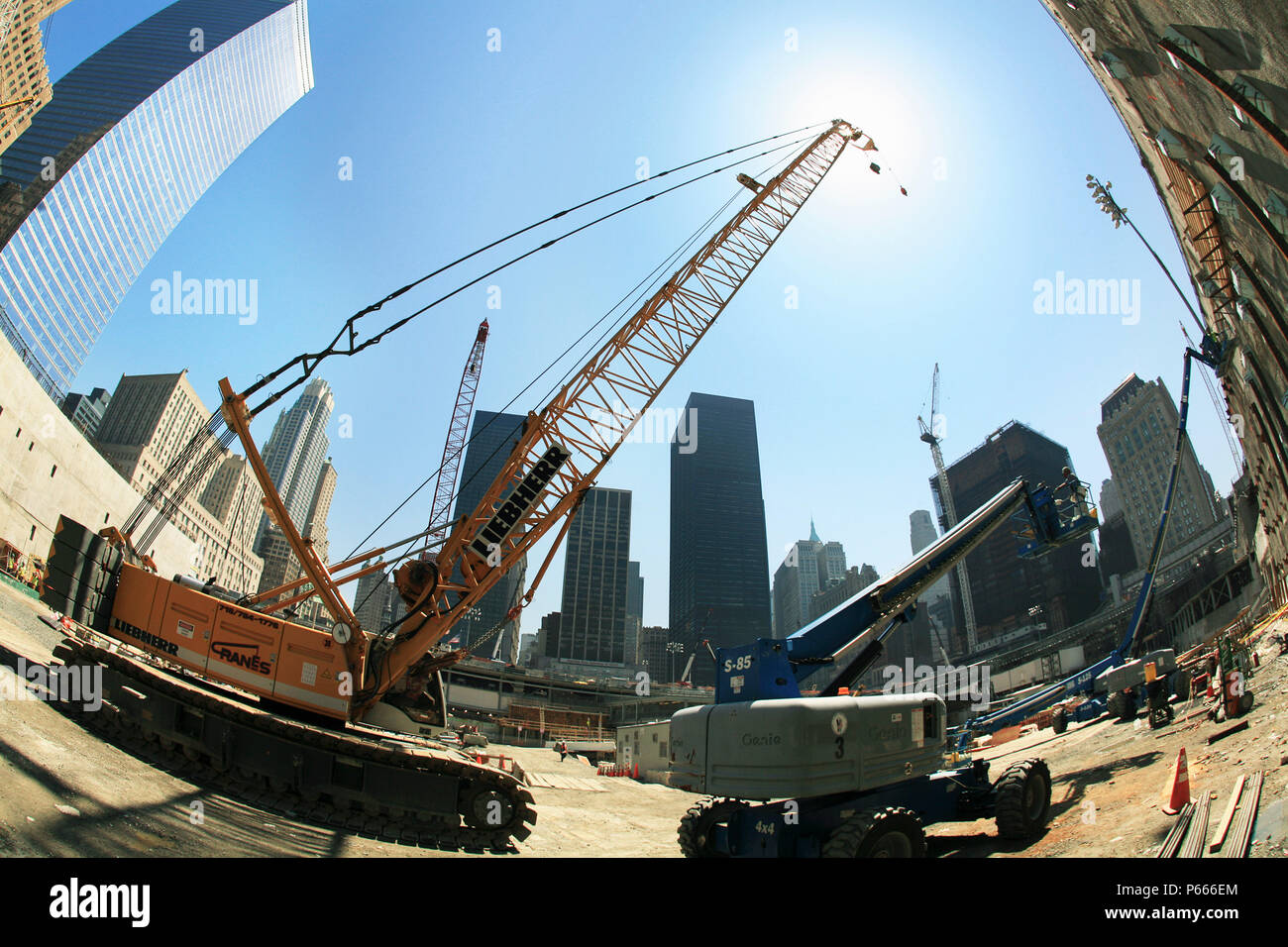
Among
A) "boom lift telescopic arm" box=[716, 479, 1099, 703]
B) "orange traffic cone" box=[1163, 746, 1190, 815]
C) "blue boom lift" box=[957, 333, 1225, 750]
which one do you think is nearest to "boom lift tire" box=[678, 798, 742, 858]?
"boom lift telescopic arm" box=[716, 479, 1099, 703]

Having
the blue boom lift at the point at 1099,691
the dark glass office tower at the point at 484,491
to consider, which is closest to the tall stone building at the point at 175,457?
the dark glass office tower at the point at 484,491

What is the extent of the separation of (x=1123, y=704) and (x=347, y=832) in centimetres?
2128

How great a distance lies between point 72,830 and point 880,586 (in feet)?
40.5

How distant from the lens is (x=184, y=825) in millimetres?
8258

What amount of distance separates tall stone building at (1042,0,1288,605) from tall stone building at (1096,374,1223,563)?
11766cm

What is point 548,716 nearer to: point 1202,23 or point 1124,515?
point 1202,23

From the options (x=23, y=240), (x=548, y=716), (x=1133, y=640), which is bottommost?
(x=548, y=716)

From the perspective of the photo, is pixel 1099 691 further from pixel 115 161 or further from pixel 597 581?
pixel 115 161

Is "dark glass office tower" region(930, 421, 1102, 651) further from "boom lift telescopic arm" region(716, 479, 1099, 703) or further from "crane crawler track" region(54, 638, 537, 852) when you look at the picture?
"crane crawler track" region(54, 638, 537, 852)

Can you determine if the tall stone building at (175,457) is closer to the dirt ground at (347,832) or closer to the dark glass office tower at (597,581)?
the dark glass office tower at (597,581)

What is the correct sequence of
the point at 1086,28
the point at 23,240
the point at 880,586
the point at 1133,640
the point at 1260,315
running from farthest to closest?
the point at 23,240 → the point at 1133,640 → the point at 1260,315 → the point at 1086,28 → the point at 880,586

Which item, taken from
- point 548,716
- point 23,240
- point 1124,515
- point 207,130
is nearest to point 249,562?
point 23,240

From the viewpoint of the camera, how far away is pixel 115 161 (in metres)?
110

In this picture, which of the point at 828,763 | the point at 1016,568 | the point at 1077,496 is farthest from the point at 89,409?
the point at 1016,568
